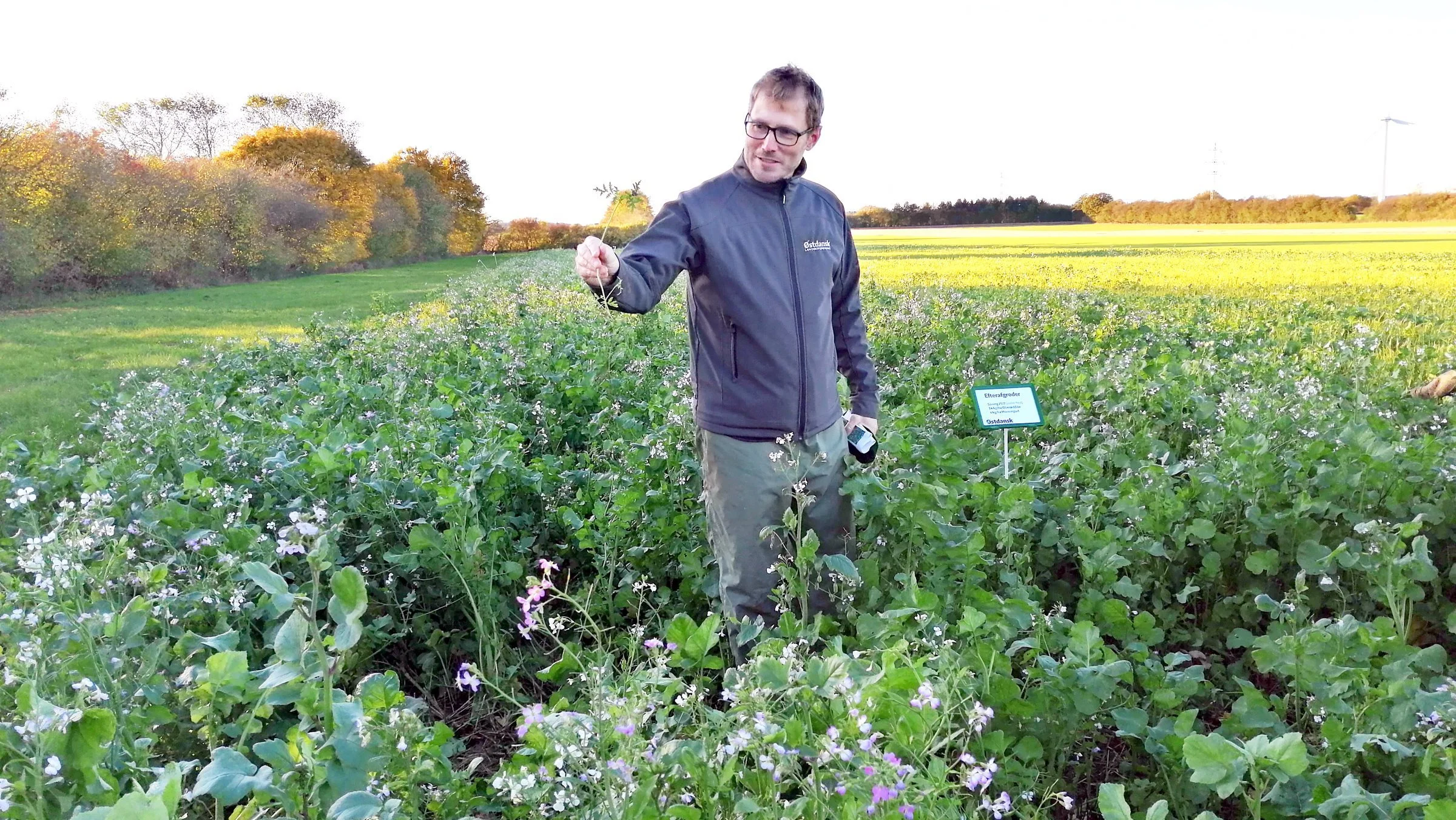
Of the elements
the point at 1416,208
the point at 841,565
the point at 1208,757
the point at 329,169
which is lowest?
the point at 1208,757

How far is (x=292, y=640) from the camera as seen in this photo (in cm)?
160

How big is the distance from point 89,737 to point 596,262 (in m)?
1.64

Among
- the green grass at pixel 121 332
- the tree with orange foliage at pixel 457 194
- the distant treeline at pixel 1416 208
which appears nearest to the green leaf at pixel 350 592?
the green grass at pixel 121 332

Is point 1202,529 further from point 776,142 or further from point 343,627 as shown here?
point 343,627

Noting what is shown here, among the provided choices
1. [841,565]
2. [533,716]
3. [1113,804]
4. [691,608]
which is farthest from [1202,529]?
[533,716]

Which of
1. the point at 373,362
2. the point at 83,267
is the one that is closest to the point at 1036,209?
the point at 83,267

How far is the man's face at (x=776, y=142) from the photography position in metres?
2.95

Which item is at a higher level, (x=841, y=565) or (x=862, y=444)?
(x=862, y=444)

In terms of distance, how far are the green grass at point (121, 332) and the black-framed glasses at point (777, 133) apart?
520 cm

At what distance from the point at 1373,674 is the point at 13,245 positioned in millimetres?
29726

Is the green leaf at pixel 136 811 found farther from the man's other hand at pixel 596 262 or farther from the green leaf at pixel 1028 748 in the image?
the green leaf at pixel 1028 748

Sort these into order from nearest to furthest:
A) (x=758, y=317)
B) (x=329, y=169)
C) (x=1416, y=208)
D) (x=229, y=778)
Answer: (x=229, y=778), (x=758, y=317), (x=329, y=169), (x=1416, y=208)

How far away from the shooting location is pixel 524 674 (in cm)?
357

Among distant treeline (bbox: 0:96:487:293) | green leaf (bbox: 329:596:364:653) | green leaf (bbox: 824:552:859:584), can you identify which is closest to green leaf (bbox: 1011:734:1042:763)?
green leaf (bbox: 824:552:859:584)
